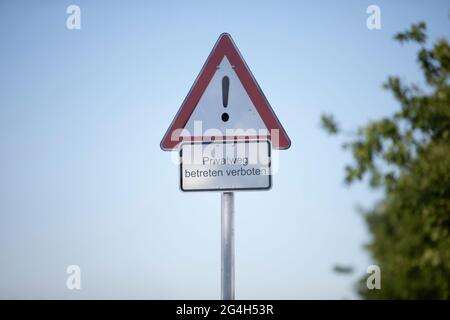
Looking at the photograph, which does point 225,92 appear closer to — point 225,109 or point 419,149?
point 225,109

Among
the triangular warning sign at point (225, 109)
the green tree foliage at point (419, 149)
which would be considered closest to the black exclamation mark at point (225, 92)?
the triangular warning sign at point (225, 109)

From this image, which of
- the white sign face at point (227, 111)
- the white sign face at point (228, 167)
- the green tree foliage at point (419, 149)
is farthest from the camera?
the green tree foliage at point (419, 149)

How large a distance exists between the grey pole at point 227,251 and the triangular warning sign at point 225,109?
469 millimetres

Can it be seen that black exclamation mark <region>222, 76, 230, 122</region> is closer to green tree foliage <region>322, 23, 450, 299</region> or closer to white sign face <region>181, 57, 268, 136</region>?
white sign face <region>181, 57, 268, 136</region>

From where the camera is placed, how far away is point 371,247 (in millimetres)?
35094

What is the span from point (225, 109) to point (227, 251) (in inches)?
36.0

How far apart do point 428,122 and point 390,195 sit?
135 centimetres

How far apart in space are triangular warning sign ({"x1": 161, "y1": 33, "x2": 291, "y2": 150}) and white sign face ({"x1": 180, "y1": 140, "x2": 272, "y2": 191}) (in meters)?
0.07

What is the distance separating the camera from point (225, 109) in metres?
3.81

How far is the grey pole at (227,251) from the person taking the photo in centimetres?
345

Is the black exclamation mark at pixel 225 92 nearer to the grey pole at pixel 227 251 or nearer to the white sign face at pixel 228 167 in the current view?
the white sign face at pixel 228 167

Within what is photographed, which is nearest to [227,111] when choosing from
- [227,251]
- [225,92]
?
[225,92]

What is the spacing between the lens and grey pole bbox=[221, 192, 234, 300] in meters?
3.45
